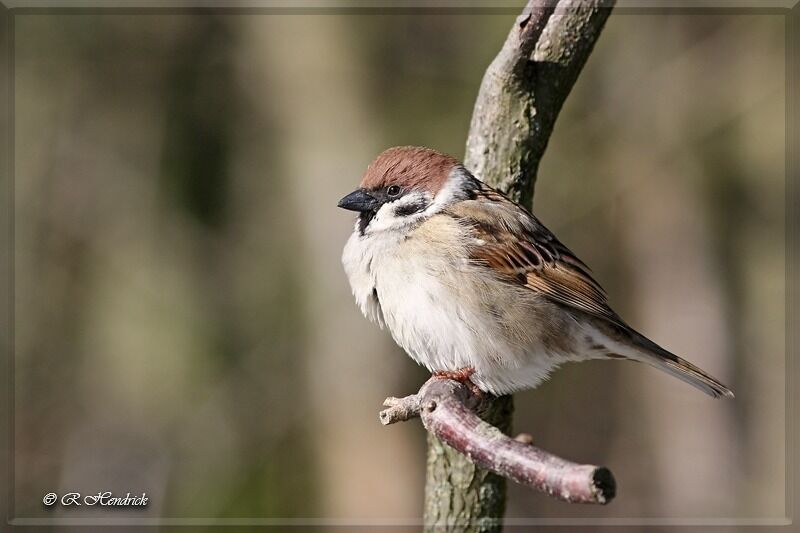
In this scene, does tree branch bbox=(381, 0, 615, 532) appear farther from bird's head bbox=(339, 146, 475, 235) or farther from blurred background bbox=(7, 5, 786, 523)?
blurred background bbox=(7, 5, 786, 523)

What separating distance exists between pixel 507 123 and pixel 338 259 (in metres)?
2.72

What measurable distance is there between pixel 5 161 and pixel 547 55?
3730mm

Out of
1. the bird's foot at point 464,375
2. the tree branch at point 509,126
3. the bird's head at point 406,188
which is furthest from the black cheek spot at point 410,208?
the bird's foot at point 464,375

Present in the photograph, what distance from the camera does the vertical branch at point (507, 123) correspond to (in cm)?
292

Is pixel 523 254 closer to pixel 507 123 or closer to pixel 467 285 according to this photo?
pixel 467 285

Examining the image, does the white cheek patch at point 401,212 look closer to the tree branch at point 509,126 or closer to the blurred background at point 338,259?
the tree branch at point 509,126

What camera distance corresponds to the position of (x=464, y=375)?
9.73ft

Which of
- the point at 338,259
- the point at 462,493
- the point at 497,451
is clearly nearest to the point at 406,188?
the point at 462,493

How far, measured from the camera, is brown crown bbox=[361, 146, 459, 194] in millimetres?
3045

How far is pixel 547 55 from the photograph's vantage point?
295 centimetres

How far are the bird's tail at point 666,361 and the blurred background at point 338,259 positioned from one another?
241cm

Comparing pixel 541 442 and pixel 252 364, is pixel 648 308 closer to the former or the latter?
pixel 541 442

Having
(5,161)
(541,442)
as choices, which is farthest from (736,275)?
(5,161)

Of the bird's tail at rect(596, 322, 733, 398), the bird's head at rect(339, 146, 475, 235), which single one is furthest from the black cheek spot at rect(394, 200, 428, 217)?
the bird's tail at rect(596, 322, 733, 398)
